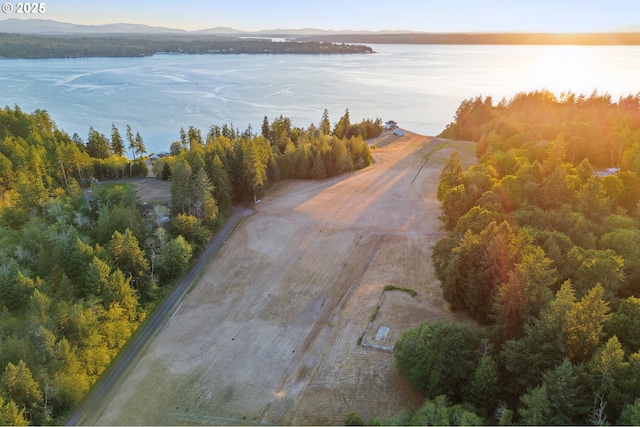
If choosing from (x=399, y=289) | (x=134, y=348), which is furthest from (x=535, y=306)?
(x=134, y=348)

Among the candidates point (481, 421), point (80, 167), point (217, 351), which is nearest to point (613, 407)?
point (481, 421)

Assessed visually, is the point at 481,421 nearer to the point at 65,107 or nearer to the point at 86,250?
the point at 86,250

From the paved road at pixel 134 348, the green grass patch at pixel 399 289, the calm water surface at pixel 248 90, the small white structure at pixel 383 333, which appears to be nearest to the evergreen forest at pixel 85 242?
the paved road at pixel 134 348

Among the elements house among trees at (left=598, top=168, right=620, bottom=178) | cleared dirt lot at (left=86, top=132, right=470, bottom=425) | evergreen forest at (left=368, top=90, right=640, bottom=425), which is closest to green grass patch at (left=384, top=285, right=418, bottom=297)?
cleared dirt lot at (left=86, top=132, right=470, bottom=425)

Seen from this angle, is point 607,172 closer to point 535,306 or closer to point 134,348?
point 535,306

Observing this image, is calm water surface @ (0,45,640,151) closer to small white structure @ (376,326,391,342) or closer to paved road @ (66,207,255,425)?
paved road @ (66,207,255,425)

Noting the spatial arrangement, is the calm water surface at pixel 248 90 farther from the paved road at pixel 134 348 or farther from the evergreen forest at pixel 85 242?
the paved road at pixel 134 348
